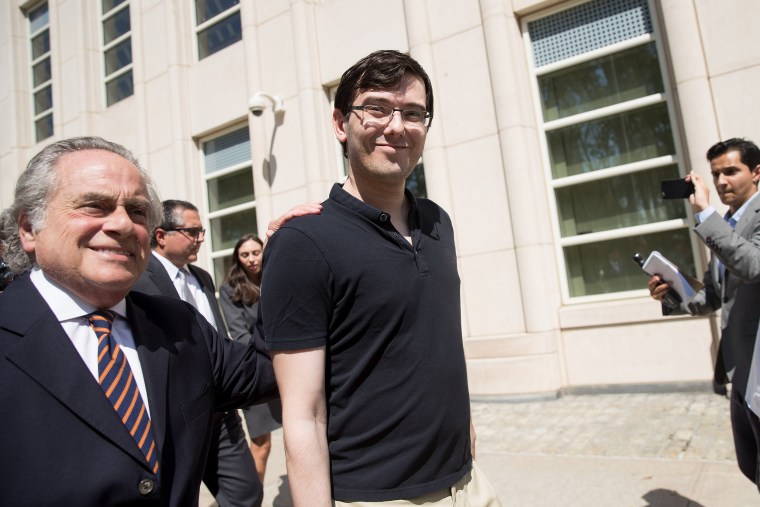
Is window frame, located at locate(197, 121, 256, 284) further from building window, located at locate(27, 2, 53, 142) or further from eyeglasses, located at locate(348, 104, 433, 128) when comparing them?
eyeglasses, located at locate(348, 104, 433, 128)

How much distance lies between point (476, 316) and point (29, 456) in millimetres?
6401

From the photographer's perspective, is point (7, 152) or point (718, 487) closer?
point (718, 487)

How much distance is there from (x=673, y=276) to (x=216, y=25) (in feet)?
32.8

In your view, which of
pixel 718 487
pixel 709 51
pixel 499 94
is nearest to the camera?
pixel 718 487

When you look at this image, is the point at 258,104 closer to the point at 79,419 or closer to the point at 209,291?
the point at 209,291

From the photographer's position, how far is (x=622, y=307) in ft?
21.1

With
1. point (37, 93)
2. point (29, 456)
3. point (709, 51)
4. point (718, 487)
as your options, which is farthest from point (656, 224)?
point (37, 93)

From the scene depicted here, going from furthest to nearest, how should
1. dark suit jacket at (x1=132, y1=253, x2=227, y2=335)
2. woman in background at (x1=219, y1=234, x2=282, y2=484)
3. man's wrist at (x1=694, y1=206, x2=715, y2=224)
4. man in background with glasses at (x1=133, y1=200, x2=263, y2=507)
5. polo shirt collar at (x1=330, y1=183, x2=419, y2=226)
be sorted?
woman in background at (x1=219, y1=234, x2=282, y2=484) → man in background with glasses at (x1=133, y1=200, x2=263, y2=507) → dark suit jacket at (x1=132, y1=253, x2=227, y2=335) → man's wrist at (x1=694, y1=206, x2=715, y2=224) → polo shirt collar at (x1=330, y1=183, x2=419, y2=226)

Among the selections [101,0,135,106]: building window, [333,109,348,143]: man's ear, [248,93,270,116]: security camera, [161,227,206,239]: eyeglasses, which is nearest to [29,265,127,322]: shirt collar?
[333,109,348,143]: man's ear

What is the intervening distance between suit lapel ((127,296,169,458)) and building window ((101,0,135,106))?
39.8ft

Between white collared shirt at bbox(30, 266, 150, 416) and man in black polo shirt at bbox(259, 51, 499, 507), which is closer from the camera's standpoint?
white collared shirt at bbox(30, 266, 150, 416)

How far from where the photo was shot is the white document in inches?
128

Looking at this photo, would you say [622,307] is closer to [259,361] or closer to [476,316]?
[476,316]

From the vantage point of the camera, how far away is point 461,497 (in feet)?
5.52
